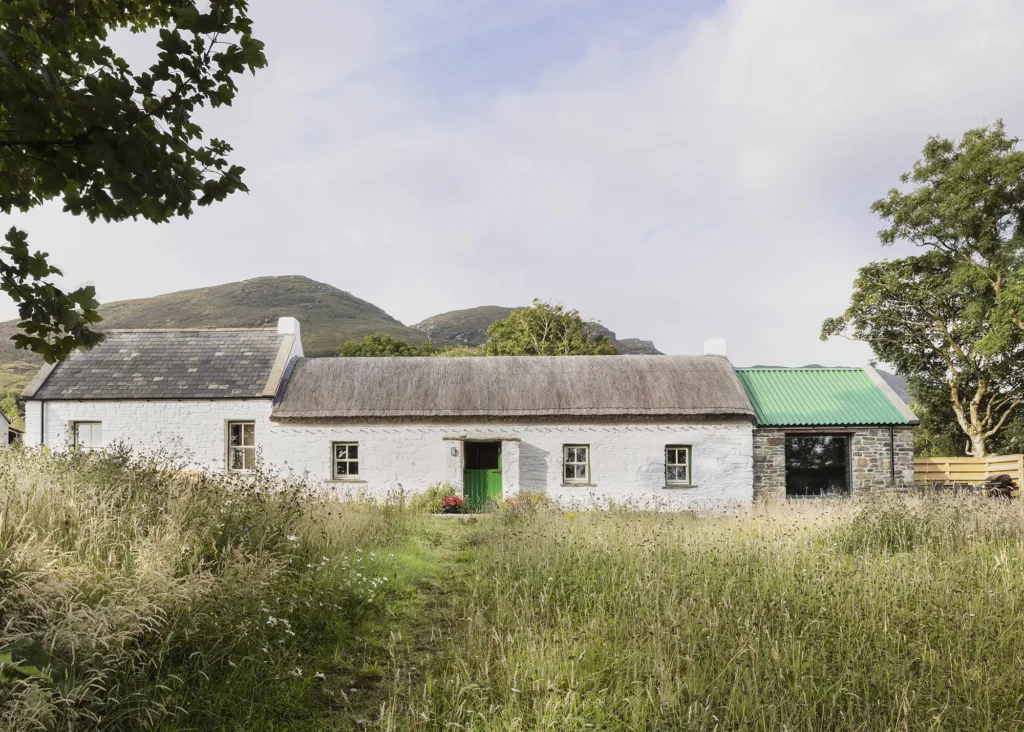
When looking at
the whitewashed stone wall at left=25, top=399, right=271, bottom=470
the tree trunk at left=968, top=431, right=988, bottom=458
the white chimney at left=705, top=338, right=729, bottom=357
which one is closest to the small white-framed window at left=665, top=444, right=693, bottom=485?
the white chimney at left=705, top=338, right=729, bottom=357

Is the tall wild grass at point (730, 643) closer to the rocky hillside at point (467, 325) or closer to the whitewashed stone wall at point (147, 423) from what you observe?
the whitewashed stone wall at point (147, 423)

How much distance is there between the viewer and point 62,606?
4.37 meters

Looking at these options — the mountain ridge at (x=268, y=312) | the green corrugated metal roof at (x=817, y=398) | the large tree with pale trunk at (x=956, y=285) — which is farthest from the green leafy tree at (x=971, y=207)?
the mountain ridge at (x=268, y=312)

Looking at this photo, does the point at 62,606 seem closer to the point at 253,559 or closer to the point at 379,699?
the point at 253,559

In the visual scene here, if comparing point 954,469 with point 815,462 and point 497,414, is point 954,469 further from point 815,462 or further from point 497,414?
point 497,414

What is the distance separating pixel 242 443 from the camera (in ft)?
61.4

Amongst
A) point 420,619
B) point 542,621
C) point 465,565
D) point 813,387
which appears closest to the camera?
point 542,621

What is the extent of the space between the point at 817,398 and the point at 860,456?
1.97 metres

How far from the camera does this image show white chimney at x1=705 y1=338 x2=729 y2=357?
21516 mm

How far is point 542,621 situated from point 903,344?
26.1 meters

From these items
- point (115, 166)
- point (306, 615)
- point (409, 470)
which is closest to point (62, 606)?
point (306, 615)

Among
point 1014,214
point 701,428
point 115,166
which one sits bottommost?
point 701,428

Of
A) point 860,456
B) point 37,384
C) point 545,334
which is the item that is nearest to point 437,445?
point 37,384

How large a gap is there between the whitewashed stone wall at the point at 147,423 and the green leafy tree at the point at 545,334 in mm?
19811
